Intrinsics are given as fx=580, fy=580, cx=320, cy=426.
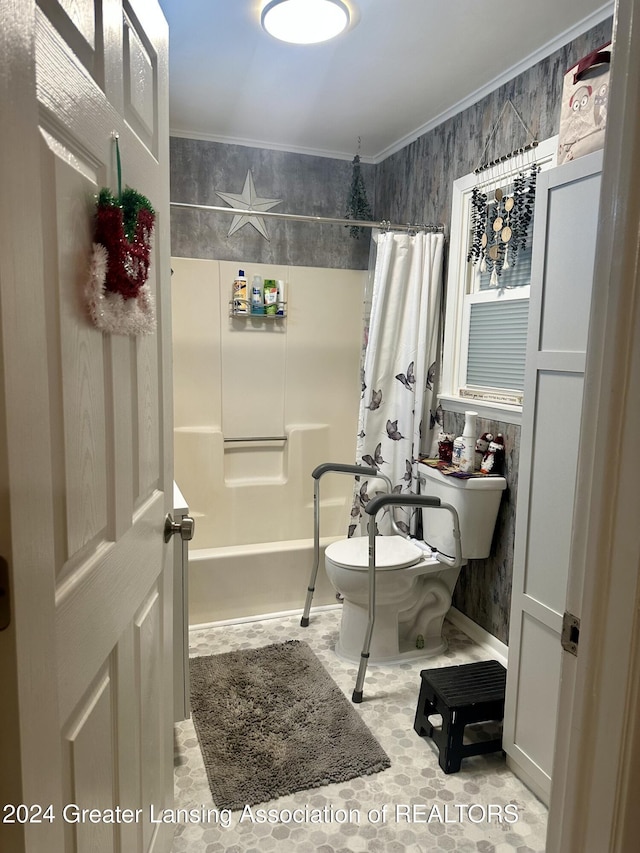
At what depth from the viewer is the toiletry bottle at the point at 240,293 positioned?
127 inches

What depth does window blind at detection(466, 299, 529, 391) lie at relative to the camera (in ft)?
8.08

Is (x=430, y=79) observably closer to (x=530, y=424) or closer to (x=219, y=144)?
(x=219, y=144)

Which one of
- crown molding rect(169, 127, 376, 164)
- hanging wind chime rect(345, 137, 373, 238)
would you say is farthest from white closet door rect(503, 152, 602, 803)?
crown molding rect(169, 127, 376, 164)

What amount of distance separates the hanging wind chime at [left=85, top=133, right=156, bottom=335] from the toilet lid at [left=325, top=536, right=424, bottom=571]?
5.35 ft

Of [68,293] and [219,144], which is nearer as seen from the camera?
[68,293]

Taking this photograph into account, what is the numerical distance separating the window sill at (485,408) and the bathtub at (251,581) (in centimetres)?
98

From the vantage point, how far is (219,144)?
3.18 meters

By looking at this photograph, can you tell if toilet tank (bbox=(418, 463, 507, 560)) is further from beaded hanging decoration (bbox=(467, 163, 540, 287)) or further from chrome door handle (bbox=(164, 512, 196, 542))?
chrome door handle (bbox=(164, 512, 196, 542))

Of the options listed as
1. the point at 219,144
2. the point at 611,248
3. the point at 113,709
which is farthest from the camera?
the point at 219,144

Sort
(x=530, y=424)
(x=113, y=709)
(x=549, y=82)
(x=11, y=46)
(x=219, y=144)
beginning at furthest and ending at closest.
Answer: (x=219, y=144) → (x=549, y=82) → (x=530, y=424) → (x=113, y=709) → (x=11, y=46)

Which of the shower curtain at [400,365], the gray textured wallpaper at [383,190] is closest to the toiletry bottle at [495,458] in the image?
the gray textured wallpaper at [383,190]

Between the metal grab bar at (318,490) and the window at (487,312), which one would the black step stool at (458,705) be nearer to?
the metal grab bar at (318,490)

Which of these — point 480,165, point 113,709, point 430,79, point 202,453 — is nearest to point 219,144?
point 430,79

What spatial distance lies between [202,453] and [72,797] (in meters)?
2.49
